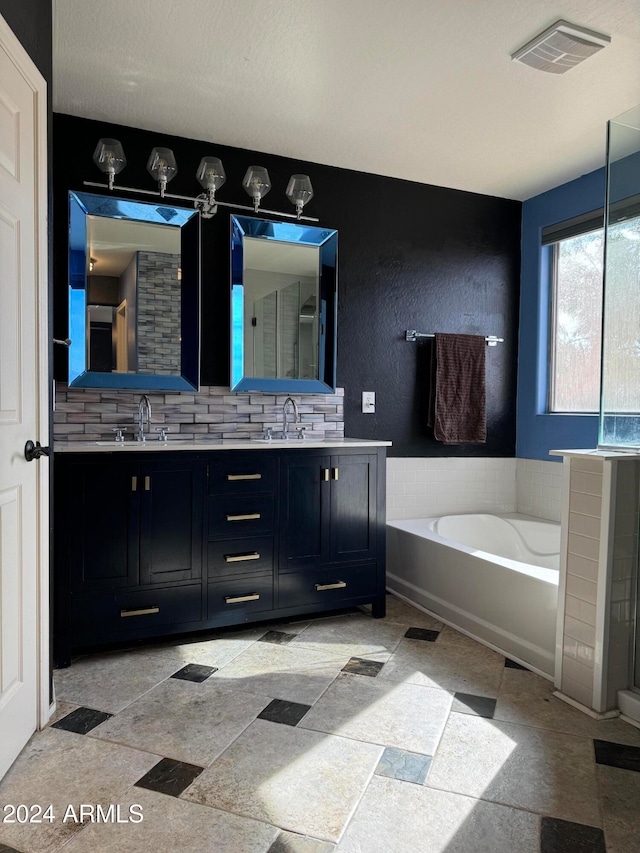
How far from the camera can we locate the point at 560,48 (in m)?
2.42

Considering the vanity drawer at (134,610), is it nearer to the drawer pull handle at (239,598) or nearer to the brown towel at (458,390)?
the drawer pull handle at (239,598)

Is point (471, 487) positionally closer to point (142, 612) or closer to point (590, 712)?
point (590, 712)

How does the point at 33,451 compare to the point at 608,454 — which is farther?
the point at 608,454

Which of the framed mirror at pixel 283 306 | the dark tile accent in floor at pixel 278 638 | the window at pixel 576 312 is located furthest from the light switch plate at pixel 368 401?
the dark tile accent in floor at pixel 278 638

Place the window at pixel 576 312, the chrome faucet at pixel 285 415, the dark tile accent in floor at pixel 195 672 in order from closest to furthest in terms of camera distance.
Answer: the dark tile accent in floor at pixel 195 672 → the chrome faucet at pixel 285 415 → the window at pixel 576 312

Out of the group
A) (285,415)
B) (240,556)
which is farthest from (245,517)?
(285,415)

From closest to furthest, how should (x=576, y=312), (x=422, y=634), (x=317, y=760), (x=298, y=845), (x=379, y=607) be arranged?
(x=298, y=845) → (x=317, y=760) → (x=422, y=634) → (x=379, y=607) → (x=576, y=312)

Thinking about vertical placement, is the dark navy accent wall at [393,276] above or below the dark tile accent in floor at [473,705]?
above

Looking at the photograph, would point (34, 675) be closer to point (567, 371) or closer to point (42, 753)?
point (42, 753)

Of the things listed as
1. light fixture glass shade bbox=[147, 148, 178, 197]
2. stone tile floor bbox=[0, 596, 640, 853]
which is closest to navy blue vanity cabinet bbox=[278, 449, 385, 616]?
stone tile floor bbox=[0, 596, 640, 853]

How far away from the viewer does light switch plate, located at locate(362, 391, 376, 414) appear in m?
3.80

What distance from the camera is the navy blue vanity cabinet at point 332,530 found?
3.00 metres

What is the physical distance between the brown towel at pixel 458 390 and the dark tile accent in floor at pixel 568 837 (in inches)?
98.7

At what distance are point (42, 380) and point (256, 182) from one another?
5.55 ft
